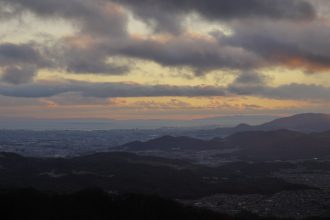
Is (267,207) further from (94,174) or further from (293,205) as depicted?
(94,174)

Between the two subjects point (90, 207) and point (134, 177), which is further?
point (134, 177)

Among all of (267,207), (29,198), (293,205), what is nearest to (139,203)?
(29,198)

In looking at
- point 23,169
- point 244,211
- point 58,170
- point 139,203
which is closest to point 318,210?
point 244,211

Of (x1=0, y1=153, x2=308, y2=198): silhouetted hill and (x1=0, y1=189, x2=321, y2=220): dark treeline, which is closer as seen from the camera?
(x1=0, y1=189, x2=321, y2=220): dark treeline

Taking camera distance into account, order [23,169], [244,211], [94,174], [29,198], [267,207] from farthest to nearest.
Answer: [23,169]
[94,174]
[267,207]
[244,211]
[29,198]

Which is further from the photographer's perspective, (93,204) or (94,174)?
(94,174)

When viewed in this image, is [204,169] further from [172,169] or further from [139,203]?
[139,203]

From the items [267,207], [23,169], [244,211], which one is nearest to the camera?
[244,211]

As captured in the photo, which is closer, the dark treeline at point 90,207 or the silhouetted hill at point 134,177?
the dark treeline at point 90,207
